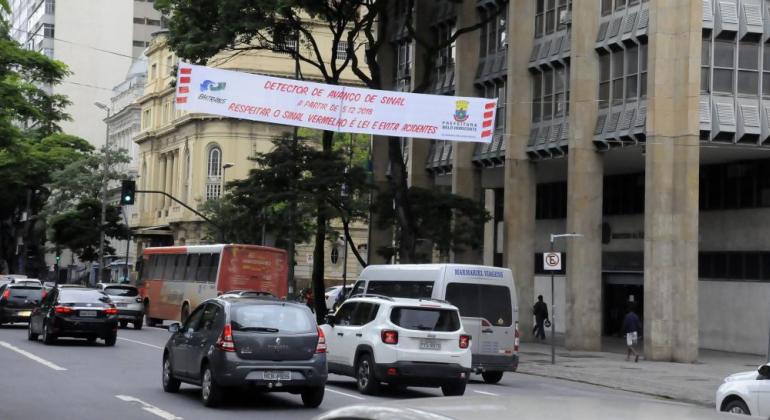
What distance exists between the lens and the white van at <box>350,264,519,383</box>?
2584cm

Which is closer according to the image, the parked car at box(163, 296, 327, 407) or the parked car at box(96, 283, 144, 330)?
the parked car at box(163, 296, 327, 407)

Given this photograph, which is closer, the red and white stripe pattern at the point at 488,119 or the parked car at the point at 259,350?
Result: the parked car at the point at 259,350

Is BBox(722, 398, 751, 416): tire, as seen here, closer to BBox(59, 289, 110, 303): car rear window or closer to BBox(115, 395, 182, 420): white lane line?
BBox(115, 395, 182, 420): white lane line

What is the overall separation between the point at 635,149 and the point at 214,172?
2322 inches

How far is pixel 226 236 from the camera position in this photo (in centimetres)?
7250

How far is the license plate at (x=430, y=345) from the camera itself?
20.9m

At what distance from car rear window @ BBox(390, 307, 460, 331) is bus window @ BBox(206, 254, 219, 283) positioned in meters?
22.2

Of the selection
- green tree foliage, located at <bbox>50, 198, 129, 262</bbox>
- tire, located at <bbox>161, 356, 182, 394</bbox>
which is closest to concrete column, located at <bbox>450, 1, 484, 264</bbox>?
tire, located at <bbox>161, 356, 182, 394</bbox>

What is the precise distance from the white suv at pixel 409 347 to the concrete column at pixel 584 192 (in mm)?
19932

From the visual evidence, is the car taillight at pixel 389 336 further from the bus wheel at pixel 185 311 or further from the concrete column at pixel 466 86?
the concrete column at pixel 466 86

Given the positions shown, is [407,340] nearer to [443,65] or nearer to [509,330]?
[509,330]

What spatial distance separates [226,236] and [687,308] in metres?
40.8

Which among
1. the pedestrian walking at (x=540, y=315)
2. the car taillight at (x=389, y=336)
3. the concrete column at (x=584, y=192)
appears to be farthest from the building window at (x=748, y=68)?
the car taillight at (x=389, y=336)

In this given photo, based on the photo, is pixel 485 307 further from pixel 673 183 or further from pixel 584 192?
pixel 584 192
